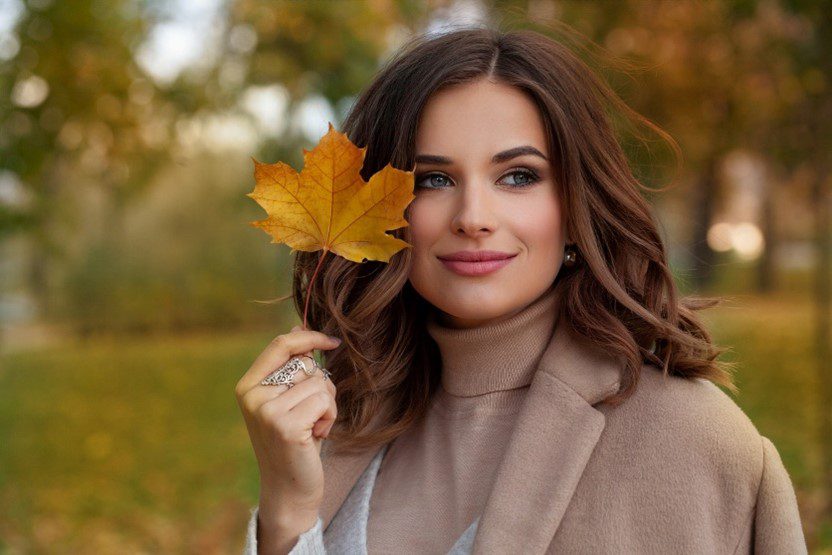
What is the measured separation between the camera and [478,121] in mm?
1846

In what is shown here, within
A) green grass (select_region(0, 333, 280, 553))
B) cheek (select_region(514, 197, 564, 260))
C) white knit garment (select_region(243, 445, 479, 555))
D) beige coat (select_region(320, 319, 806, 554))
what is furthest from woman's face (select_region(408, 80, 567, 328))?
green grass (select_region(0, 333, 280, 553))

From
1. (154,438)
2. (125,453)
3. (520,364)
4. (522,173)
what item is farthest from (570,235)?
(154,438)

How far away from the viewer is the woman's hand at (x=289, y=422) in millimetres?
1748

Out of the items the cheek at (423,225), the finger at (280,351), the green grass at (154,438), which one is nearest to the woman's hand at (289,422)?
the finger at (280,351)

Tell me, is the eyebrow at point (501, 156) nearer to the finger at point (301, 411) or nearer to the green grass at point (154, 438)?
the finger at point (301, 411)

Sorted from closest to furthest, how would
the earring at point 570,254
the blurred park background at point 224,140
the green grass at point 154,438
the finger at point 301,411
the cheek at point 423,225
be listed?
1. the finger at point 301,411
2. the cheek at point 423,225
3. the earring at point 570,254
4. the blurred park background at point 224,140
5. the green grass at point 154,438

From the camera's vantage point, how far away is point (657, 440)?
1688 millimetres

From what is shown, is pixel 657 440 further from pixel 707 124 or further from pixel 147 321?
pixel 147 321

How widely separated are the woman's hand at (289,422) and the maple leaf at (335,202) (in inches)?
5.8

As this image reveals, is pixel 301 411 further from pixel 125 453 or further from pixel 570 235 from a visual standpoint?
pixel 125 453

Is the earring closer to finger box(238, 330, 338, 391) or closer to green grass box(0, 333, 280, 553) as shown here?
finger box(238, 330, 338, 391)

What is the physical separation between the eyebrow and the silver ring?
1.57ft

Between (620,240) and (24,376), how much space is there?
11409 millimetres

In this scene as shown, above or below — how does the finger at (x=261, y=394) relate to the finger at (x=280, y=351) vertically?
below
